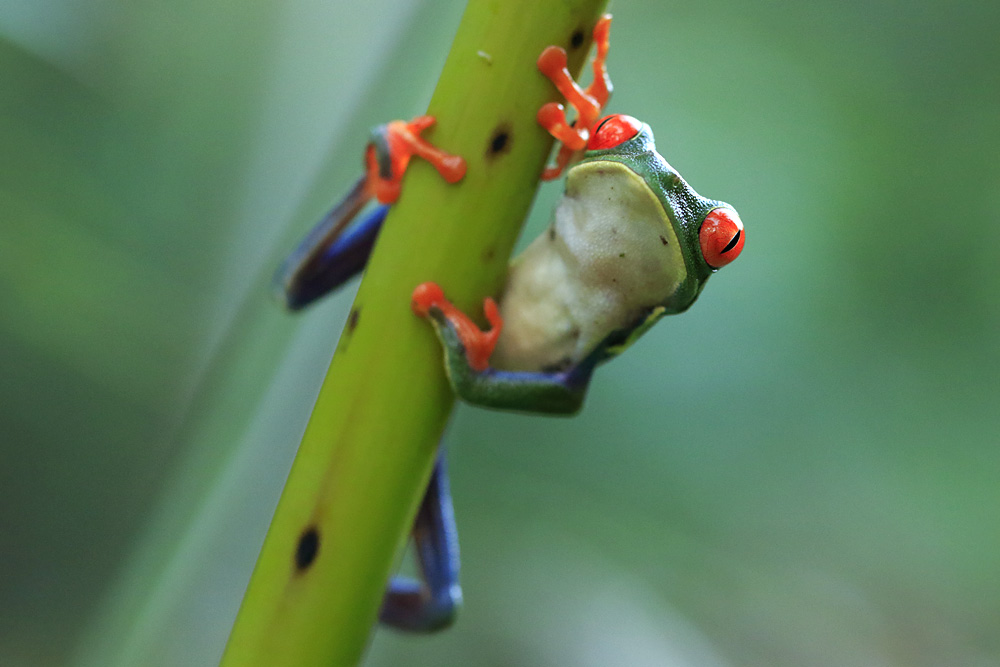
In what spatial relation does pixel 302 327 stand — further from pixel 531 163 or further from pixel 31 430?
pixel 531 163

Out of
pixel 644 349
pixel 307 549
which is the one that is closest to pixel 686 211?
pixel 307 549

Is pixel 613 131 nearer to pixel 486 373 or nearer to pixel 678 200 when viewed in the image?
pixel 678 200

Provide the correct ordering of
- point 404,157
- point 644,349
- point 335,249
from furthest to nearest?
point 644,349, point 335,249, point 404,157

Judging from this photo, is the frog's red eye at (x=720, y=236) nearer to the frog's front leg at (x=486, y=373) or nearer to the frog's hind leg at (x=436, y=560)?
the frog's front leg at (x=486, y=373)

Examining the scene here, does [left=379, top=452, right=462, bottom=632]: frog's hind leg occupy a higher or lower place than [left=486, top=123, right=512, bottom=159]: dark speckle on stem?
lower

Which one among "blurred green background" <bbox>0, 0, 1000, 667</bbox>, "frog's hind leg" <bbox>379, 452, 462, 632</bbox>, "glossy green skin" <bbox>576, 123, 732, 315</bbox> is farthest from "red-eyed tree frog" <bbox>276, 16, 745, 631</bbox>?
"blurred green background" <bbox>0, 0, 1000, 667</bbox>

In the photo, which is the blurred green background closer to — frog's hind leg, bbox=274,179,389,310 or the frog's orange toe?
frog's hind leg, bbox=274,179,389,310

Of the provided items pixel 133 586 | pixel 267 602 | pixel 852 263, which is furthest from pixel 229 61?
pixel 852 263
